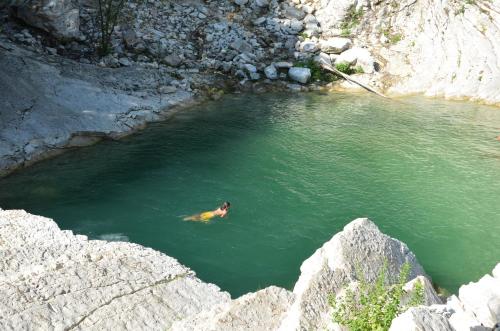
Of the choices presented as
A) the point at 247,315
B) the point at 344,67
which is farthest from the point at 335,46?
the point at 247,315

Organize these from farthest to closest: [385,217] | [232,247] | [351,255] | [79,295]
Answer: [385,217] < [232,247] < [351,255] < [79,295]

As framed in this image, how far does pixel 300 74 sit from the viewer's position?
88.2 feet

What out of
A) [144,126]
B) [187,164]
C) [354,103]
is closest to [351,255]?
[187,164]

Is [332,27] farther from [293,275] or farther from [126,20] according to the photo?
[293,275]

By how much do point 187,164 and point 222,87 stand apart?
870 centimetres

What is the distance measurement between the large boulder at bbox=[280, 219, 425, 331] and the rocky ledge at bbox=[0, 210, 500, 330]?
21 mm

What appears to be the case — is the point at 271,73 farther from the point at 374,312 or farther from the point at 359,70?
the point at 374,312

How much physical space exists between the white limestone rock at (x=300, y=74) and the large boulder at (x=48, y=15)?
36.6 feet

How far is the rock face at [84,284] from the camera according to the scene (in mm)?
8070

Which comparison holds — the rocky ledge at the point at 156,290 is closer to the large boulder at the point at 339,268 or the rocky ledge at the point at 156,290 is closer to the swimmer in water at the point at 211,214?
the large boulder at the point at 339,268

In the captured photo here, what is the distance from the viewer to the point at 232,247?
1262 centimetres

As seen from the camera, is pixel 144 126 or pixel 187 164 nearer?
pixel 187 164

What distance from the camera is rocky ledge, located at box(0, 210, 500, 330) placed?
7645 millimetres

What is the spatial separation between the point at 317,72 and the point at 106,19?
11239 mm
